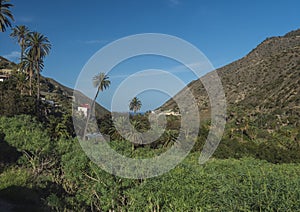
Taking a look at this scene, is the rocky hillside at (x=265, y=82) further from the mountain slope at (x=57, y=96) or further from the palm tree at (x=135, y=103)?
the palm tree at (x=135, y=103)

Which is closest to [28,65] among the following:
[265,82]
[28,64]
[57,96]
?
[28,64]

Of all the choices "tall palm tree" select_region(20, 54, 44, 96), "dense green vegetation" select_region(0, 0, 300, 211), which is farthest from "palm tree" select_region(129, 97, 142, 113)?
"tall palm tree" select_region(20, 54, 44, 96)

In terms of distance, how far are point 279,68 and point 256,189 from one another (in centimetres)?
5723

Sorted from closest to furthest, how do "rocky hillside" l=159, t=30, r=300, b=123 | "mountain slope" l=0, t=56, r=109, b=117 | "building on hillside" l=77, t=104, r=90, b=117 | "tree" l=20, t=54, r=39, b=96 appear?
"tree" l=20, t=54, r=39, b=96 → "rocky hillside" l=159, t=30, r=300, b=123 → "building on hillside" l=77, t=104, r=90, b=117 → "mountain slope" l=0, t=56, r=109, b=117

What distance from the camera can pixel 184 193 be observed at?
7086 millimetres

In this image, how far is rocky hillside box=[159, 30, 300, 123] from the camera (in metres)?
47.0

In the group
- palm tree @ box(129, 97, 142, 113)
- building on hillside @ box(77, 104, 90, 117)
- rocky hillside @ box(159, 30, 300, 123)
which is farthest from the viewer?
building on hillside @ box(77, 104, 90, 117)

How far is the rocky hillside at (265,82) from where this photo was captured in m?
47.0

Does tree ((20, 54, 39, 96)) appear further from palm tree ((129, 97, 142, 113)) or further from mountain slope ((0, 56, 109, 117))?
palm tree ((129, 97, 142, 113))

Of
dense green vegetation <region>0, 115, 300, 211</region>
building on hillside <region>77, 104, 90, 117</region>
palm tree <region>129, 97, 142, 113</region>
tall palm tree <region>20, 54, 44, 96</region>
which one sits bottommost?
dense green vegetation <region>0, 115, 300, 211</region>

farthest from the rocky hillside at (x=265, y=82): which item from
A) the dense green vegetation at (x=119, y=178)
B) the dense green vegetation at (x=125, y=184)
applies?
the dense green vegetation at (x=125, y=184)

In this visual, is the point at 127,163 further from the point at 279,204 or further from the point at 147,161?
the point at 279,204

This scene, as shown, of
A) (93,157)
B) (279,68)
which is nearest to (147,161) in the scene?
(93,157)

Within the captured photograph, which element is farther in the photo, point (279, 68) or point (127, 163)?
point (279, 68)
